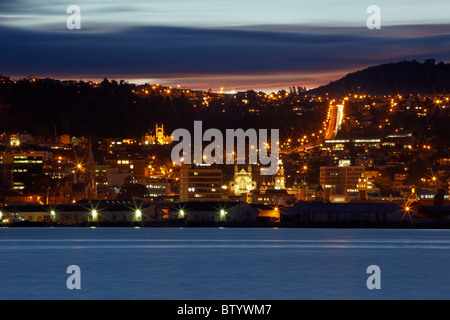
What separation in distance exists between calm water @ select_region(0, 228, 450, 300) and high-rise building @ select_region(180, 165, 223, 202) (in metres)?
49.0

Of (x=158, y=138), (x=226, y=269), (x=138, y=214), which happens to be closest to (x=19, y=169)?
Answer: (x=158, y=138)

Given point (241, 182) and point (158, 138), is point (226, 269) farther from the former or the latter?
point (158, 138)

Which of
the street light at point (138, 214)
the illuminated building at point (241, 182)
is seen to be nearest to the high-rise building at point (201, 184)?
the illuminated building at point (241, 182)

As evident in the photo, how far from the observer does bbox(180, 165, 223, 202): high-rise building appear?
3979 inches

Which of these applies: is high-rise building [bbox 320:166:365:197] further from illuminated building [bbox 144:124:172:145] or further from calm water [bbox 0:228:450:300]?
calm water [bbox 0:228:450:300]

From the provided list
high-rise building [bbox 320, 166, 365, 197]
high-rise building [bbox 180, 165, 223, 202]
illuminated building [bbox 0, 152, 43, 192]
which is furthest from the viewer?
high-rise building [bbox 320, 166, 365, 197]

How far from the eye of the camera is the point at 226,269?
34500 millimetres

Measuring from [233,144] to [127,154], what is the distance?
14.6 metres

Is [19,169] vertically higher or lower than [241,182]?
higher

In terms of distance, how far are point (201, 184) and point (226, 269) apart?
67.4m

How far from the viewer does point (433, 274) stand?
32.9 meters

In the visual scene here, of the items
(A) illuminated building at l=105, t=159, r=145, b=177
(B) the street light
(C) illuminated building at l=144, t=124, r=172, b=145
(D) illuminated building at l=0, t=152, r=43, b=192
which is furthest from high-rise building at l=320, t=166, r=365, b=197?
(B) the street light
